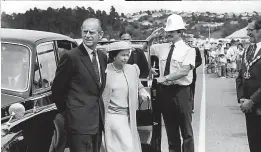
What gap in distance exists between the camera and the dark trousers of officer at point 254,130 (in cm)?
558

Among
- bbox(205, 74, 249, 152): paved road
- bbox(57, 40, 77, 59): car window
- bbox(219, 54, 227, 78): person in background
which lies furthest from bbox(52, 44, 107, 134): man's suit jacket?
bbox(219, 54, 227, 78): person in background

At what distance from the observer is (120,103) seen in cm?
497

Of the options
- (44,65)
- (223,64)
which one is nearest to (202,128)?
(44,65)

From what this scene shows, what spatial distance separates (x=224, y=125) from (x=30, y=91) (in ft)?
21.7

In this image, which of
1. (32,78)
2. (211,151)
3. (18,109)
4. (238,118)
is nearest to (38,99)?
(32,78)

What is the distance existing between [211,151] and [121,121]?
355 centimetres

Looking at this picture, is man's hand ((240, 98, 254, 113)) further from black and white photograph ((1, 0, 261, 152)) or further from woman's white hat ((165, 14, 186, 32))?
woman's white hat ((165, 14, 186, 32))

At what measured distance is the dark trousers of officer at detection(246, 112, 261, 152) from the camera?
558cm

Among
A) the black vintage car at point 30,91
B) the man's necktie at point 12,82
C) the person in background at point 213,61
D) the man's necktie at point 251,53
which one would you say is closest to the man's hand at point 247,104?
the man's necktie at point 251,53

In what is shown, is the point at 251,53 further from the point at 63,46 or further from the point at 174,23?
the point at 63,46

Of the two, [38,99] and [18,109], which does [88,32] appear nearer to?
[38,99]

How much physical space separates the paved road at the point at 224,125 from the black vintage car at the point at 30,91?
3.55 meters

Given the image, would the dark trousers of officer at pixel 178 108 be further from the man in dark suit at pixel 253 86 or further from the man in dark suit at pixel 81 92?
the man in dark suit at pixel 81 92

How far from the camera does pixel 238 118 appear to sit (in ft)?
39.4
